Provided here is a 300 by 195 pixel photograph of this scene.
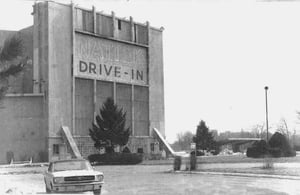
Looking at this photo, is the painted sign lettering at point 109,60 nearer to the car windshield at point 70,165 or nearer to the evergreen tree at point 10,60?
the car windshield at point 70,165

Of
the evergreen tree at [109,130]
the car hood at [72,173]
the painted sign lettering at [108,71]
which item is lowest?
the car hood at [72,173]

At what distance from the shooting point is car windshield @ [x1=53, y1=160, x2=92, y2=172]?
17734 mm

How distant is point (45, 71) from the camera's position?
185ft

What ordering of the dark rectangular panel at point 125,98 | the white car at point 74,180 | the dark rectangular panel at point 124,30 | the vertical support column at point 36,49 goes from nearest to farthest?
the white car at point 74,180, the vertical support column at point 36,49, the dark rectangular panel at point 125,98, the dark rectangular panel at point 124,30

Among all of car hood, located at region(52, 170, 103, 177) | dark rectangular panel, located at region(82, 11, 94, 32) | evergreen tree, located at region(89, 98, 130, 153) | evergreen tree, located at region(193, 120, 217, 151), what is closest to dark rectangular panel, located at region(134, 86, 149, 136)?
evergreen tree, located at region(193, 120, 217, 151)

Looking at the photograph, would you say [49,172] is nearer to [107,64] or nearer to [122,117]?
[122,117]

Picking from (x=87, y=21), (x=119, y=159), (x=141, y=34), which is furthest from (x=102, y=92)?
(x=119, y=159)

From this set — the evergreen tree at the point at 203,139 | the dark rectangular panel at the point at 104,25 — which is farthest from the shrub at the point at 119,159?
the evergreen tree at the point at 203,139

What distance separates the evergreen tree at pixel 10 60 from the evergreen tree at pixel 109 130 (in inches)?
1690

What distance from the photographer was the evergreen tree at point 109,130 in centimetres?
5406

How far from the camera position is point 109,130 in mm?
54250

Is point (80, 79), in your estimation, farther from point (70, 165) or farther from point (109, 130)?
point (70, 165)

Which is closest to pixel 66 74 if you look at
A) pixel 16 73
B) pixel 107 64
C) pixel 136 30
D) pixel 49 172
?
pixel 107 64

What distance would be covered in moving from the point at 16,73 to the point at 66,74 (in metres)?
46.8
